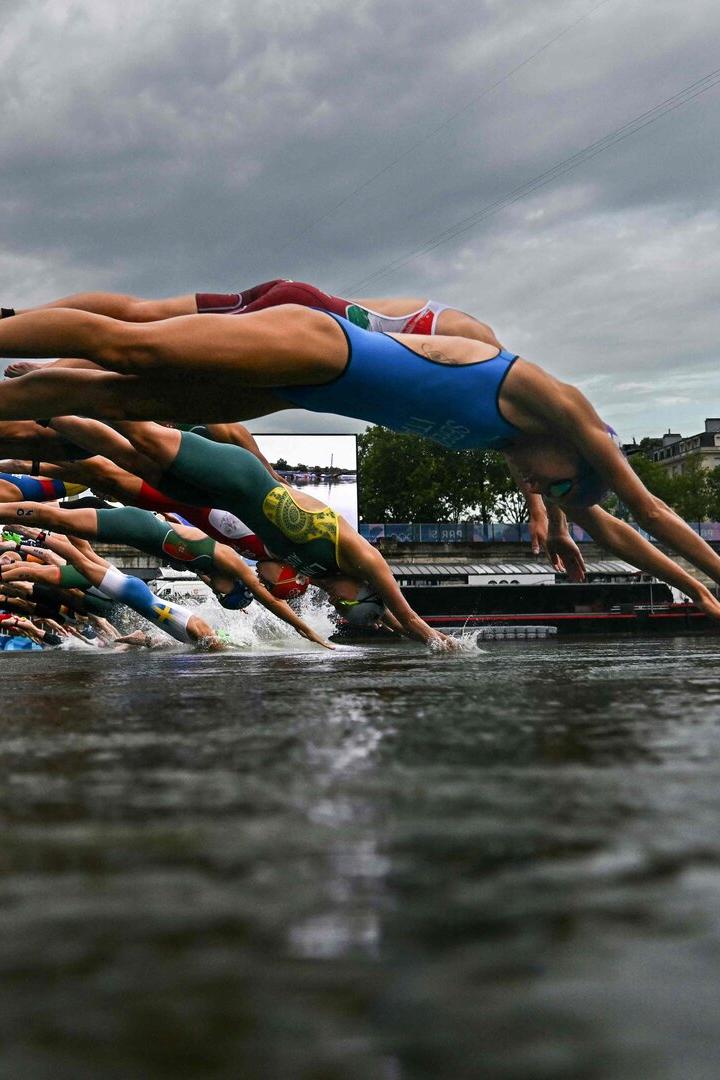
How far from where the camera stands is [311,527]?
280 inches

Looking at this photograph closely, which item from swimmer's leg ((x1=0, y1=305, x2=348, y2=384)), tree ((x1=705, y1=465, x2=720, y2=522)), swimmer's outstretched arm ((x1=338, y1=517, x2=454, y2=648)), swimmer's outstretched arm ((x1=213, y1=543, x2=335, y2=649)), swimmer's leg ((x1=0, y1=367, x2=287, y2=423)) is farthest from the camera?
tree ((x1=705, y1=465, x2=720, y2=522))

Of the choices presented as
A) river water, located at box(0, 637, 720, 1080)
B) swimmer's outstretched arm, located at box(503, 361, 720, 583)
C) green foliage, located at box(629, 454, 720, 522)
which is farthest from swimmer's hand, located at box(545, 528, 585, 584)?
green foliage, located at box(629, 454, 720, 522)

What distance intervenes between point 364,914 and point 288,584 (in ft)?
25.9

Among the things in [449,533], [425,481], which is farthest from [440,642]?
[425,481]

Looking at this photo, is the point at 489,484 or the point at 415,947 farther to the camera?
the point at 489,484

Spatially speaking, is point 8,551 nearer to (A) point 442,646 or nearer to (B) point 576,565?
(A) point 442,646

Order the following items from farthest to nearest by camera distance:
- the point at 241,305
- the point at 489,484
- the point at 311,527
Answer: the point at 489,484 < the point at 311,527 < the point at 241,305

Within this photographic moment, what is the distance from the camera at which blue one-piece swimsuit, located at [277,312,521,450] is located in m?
4.03

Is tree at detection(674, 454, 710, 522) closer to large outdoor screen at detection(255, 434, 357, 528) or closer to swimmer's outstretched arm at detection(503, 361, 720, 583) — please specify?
large outdoor screen at detection(255, 434, 357, 528)

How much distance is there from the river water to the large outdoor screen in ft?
134

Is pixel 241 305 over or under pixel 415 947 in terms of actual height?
over

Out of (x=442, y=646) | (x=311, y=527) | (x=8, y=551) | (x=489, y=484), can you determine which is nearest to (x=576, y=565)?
(x=442, y=646)

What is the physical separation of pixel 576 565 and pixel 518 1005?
18.9 feet

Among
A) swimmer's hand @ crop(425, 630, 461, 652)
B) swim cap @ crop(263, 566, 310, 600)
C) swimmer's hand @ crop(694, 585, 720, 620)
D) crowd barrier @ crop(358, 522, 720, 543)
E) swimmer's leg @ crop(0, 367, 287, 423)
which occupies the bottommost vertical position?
swimmer's hand @ crop(425, 630, 461, 652)
